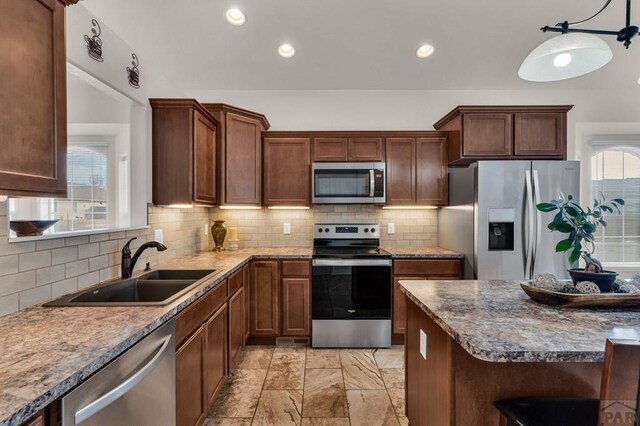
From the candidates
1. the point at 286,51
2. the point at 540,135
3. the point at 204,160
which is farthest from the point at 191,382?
the point at 540,135

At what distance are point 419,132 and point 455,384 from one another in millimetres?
2744

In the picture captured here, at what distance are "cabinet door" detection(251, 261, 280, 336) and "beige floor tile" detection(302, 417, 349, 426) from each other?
1.13m

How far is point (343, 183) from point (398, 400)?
6.68 ft

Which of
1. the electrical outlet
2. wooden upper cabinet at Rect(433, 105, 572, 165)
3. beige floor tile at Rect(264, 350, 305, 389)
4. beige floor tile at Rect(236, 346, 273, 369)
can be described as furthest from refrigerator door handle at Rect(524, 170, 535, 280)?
beige floor tile at Rect(236, 346, 273, 369)

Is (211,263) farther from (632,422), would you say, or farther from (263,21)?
(632,422)

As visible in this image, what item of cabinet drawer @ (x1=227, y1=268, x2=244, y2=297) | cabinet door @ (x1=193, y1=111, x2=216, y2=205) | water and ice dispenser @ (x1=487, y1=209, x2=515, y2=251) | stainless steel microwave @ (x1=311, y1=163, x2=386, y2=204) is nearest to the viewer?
cabinet drawer @ (x1=227, y1=268, x2=244, y2=297)

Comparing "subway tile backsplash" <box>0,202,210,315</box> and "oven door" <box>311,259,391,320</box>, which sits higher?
"subway tile backsplash" <box>0,202,210,315</box>

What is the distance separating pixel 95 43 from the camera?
1.86m

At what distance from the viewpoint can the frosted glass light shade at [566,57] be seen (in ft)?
4.47

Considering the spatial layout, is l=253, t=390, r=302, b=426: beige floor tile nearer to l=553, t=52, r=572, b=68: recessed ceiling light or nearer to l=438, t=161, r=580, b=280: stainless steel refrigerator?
l=438, t=161, r=580, b=280: stainless steel refrigerator

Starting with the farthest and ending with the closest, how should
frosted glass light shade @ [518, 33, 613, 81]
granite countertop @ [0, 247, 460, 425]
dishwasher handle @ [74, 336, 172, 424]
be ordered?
frosted glass light shade @ [518, 33, 613, 81] → dishwasher handle @ [74, 336, 172, 424] → granite countertop @ [0, 247, 460, 425]

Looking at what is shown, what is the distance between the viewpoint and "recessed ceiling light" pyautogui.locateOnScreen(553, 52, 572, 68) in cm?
150

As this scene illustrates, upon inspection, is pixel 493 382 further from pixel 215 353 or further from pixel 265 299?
A: pixel 265 299

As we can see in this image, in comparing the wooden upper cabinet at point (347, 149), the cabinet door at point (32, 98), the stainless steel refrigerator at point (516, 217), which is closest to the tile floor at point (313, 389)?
the stainless steel refrigerator at point (516, 217)
